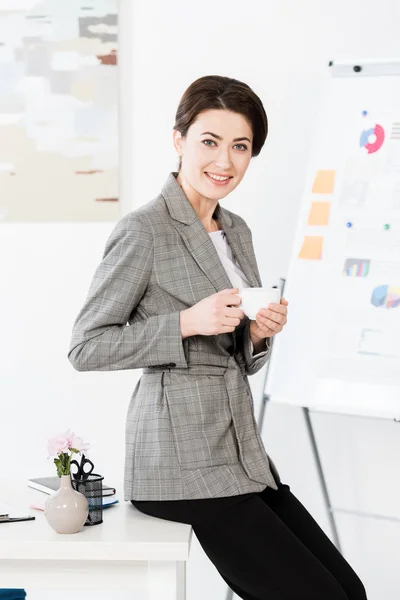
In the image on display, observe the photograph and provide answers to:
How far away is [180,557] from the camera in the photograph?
1458 millimetres

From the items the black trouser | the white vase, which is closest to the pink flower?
the white vase

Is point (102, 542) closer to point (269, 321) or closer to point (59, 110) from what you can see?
point (269, 321)

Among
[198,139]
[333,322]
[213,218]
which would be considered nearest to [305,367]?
[333,322]

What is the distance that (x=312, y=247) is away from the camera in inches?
93.4

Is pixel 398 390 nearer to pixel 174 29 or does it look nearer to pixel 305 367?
pixel 305 367

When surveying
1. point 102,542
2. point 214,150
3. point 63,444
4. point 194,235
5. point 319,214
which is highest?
point 214,150

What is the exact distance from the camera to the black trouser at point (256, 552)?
147 centimetres

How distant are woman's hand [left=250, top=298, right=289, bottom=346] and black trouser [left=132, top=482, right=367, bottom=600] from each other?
0.32 metres

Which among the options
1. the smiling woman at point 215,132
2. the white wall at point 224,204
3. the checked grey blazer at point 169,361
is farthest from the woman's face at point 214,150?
the white wall at point 224,204

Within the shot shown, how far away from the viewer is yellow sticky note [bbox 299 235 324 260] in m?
2.36

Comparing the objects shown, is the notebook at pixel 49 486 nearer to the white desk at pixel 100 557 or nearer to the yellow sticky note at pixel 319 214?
the white desk at pixel 100 557

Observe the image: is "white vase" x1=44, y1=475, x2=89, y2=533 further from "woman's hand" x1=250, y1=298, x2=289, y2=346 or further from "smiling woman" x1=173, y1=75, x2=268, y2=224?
"smiling woman" x1=173, y1=75, x2=268, y2=224

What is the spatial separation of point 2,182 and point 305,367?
1.24 metres

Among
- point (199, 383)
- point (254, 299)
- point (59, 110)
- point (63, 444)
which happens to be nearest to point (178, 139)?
point (254, 299)
